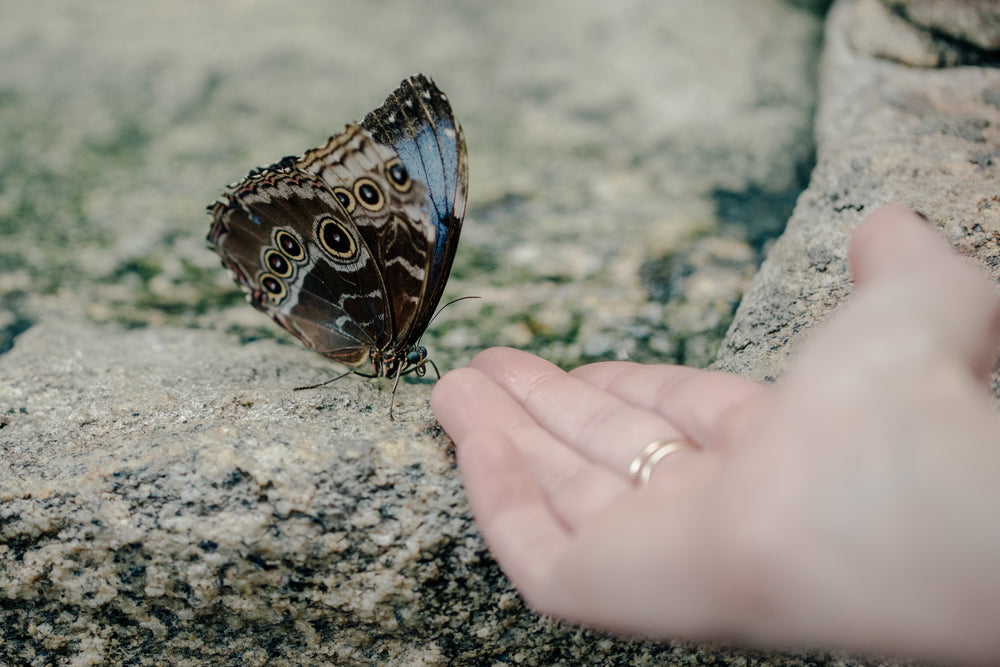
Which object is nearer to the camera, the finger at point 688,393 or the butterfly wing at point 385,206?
the finger at point 688,393

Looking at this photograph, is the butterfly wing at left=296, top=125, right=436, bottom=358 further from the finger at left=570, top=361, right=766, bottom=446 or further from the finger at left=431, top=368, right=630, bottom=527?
the finger at left=570, top=361, right=766, bottom=446

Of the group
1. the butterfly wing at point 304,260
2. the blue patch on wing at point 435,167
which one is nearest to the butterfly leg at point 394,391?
the butterfly wing at point 304,260

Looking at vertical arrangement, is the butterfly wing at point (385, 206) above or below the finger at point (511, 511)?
above

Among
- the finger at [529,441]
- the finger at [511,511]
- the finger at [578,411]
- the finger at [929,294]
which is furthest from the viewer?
the finger at [578,411]

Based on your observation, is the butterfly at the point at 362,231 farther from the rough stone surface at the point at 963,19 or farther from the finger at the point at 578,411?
the rough stone surface at the point at 963,19

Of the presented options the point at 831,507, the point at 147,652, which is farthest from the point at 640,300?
the point at 147,652

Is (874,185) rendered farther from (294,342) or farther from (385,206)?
(294,342)

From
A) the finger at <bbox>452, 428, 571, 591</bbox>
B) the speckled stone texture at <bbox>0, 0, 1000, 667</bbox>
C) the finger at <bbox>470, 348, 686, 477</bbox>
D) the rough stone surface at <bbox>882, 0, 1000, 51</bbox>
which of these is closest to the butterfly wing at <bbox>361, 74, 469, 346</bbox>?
the finger at <bbox>470, 348, 686, 477</bbox>
